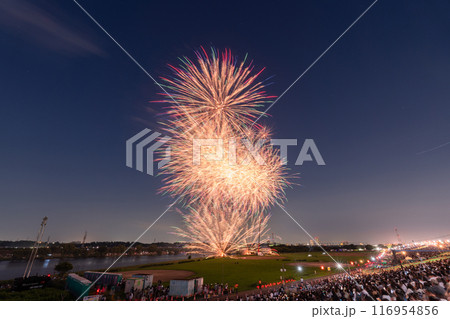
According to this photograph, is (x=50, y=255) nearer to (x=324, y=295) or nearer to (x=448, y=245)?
(x=324, y=295)

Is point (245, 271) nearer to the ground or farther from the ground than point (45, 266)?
farther from the ground

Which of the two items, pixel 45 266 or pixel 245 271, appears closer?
pixel 245 271

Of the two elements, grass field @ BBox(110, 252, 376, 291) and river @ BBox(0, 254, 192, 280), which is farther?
river @ BBox(0, 254, 192, 280)

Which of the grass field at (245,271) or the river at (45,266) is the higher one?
the grass field at (245,271)

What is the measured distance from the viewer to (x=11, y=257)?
434 ft

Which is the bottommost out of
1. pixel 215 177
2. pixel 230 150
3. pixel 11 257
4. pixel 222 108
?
pixel 11 257

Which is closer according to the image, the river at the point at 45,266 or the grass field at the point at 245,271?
the grass field at the point at 245,271

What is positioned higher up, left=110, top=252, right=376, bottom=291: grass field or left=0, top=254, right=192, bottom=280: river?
left=110, top=252, right=376, bottom=291: grass field

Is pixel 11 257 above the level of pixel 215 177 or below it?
below
